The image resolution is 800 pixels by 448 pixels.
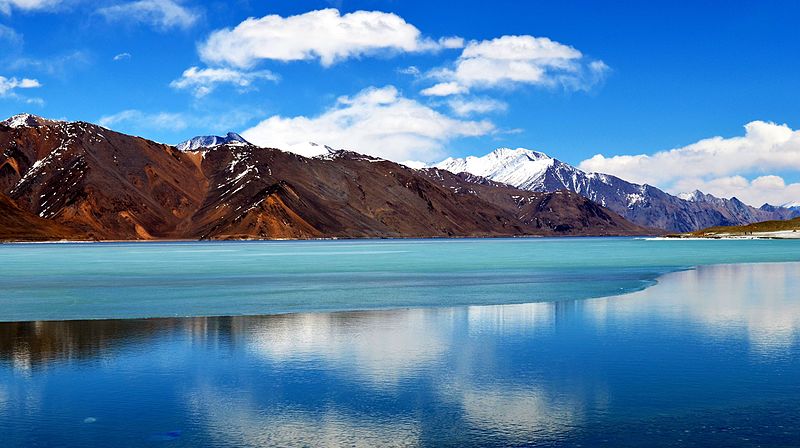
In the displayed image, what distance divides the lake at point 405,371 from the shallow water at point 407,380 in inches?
2.8

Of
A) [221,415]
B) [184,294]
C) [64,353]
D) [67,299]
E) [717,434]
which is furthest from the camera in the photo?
[184,294]

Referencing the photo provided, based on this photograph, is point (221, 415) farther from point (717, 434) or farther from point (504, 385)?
point (717, 434)

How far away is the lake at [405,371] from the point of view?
15359 mm

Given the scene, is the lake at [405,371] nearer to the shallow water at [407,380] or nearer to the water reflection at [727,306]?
the shallow water at [407,380]

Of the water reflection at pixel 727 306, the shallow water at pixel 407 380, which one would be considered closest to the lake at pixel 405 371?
the shallow water at pixel 407 380

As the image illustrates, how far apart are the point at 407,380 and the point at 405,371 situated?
1.16 m

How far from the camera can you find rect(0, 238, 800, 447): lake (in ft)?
50.4

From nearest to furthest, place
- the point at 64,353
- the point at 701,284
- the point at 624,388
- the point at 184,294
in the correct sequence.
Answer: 1. the point at 624,388
2. the point at 64,353
3. the point at 184,294
4. the point at 701,284

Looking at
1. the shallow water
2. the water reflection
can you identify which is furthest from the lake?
the water reflection

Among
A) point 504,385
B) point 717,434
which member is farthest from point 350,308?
point 717,434

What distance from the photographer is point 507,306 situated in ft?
123

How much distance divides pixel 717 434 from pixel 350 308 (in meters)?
24.0

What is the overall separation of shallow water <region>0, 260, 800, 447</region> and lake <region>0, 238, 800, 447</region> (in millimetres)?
71

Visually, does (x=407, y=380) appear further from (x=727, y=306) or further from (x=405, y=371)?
(x=727, y=306)
